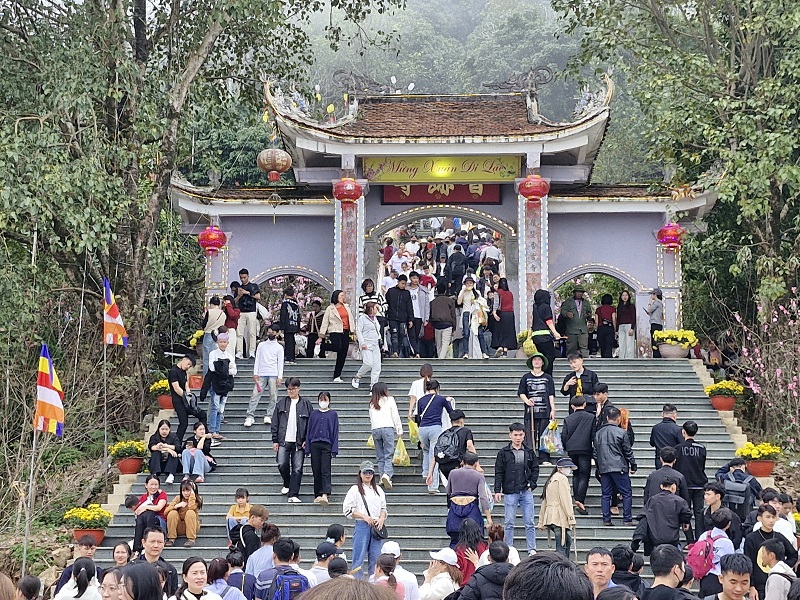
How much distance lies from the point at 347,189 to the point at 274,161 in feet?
4.44

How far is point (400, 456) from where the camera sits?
1499 cm

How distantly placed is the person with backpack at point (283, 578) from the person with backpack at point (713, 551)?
355cm

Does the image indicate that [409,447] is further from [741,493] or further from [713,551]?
[713,551]

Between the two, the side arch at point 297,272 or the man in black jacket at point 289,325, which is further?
the side arch at point 297,272

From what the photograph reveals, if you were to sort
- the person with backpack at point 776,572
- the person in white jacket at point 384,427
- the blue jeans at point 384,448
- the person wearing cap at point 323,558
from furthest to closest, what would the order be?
1. the blue jeans at point 384,448
2. the person in white jacket at point 384,427
3. the person wearing cap at point 323,558
4. the person with backpack at point 776,572

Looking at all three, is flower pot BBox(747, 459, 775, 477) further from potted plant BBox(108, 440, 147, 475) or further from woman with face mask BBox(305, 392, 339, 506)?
potted plant BBox(108, 440, 147, 475)

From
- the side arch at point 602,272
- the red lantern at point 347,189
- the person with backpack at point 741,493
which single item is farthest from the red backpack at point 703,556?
the side arch at point 602,272

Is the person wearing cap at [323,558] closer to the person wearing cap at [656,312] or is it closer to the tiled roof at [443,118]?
the tiled roof at [443,118]

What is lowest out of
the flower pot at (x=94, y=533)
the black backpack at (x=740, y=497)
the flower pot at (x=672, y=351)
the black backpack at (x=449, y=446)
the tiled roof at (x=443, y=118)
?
the flower pot at (x=94, y=533)

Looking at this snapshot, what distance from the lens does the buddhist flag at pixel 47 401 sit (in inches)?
508

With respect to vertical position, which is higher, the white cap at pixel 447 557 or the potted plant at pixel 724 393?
the potted plant at pixel 724 393

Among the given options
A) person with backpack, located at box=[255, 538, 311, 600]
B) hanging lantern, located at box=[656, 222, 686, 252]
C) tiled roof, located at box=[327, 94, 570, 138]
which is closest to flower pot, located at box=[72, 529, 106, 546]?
person with backpack, located at box=[255, 538, 311, 600]

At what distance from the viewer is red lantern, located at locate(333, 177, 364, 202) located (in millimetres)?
20484

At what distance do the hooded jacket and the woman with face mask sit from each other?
6268 mm
